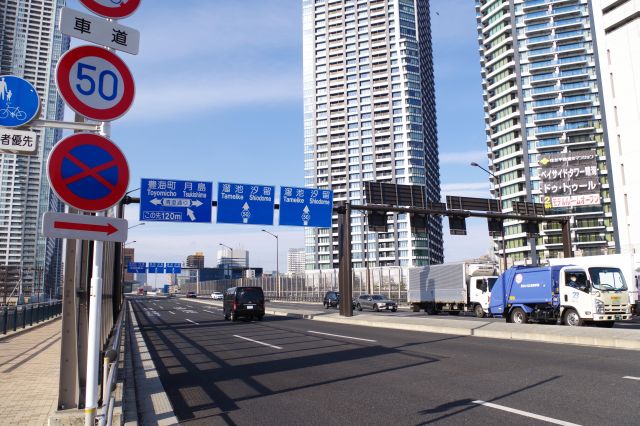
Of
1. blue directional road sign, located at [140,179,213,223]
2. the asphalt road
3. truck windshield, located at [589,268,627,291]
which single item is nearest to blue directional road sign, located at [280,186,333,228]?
blue directional road sign, located at [140,179,213,223]

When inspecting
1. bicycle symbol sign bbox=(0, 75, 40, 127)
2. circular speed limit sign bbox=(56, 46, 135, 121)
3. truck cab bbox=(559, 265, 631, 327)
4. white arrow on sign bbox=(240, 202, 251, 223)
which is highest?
white arrow on sign bbox=(240, 202, 251, 223)

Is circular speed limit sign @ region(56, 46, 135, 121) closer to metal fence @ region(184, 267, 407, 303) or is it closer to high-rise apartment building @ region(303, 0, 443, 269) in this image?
metal fence @ region(184, 267, 407, 303)

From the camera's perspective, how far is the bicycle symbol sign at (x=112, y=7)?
4578mm

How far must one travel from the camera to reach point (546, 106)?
3964 inches

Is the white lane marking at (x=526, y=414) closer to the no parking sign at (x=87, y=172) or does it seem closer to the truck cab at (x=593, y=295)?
the no parking sign at (x=87, y=172)

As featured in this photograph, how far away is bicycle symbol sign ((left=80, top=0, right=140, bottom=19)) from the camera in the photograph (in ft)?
15.0

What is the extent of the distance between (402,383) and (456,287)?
24640mm

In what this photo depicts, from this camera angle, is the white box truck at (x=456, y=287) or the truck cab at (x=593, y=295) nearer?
the truck cab at (x=593, y=295)

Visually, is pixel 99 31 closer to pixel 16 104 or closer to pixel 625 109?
pixel 16 104

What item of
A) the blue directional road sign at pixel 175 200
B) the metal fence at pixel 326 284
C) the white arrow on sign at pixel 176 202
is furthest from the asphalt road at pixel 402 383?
the metal fence at pixel 326 284

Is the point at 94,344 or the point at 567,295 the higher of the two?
the point at 94,344

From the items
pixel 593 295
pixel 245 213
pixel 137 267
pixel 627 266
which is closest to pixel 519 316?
pixel 593 295

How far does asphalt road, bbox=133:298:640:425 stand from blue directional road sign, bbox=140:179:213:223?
38.4 feet

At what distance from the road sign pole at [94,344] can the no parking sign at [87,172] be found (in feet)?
1.37
